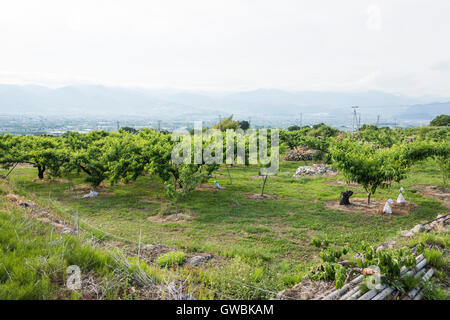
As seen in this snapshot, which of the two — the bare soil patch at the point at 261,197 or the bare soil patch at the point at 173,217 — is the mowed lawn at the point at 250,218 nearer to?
the bare soil patch at the point at 173,217

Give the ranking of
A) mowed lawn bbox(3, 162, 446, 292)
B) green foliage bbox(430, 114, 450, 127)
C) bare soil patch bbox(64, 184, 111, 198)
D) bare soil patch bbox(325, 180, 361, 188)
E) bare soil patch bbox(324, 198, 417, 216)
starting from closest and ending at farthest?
1. mowed lawn bbox(3, 162, 446, 292)
2. bare soil patch bbox(324, 198, 417, 216)
3. bare soil patch bbox(64, 184, 111, 198)
4. bare soil patch bbox(325, 180, 361, 188)
5. green foliage bbox(430, 114, 450, 127)

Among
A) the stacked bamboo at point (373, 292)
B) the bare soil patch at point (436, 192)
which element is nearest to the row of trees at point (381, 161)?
the bare soil patch at point (436, 192)

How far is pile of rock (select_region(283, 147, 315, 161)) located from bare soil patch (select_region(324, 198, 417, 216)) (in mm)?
13960

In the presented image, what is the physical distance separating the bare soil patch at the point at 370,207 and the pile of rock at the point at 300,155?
1396cm

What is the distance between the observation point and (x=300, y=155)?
82.2ft

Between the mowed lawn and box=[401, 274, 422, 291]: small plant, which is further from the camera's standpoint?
the mowed lawn

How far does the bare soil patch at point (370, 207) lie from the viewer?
963cm

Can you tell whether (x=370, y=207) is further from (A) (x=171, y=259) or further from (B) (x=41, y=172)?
(B) (x=41, y=172)

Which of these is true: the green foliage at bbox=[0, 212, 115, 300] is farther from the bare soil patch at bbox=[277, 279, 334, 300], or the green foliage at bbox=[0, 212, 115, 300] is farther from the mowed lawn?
the mowed lawn

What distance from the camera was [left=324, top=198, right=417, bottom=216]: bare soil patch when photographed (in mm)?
9633

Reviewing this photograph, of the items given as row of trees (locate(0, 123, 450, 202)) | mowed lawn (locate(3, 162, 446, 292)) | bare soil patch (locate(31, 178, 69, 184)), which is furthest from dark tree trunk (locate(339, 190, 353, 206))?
bare soil patch (locate(31, 178, 69, 184))
